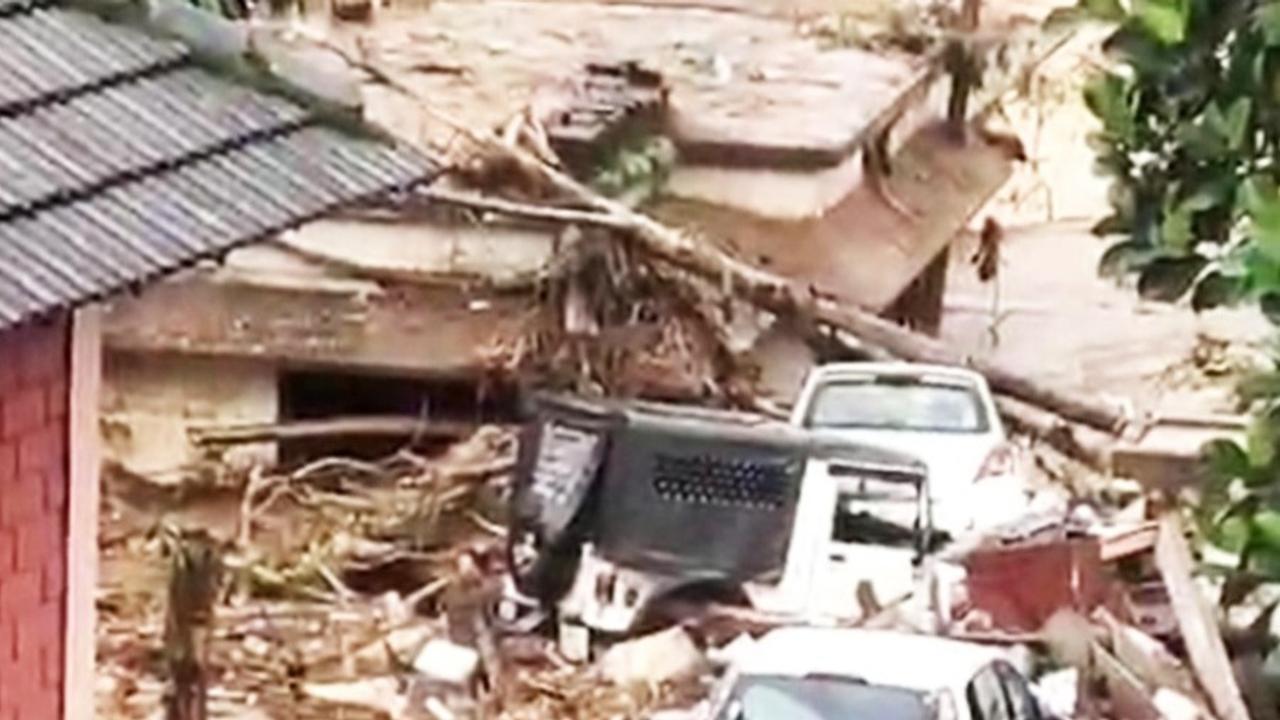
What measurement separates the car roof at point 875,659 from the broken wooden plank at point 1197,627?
1.17 feet

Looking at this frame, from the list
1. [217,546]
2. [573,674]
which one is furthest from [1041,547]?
[217,546]

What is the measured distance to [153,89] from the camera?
9.81 ft

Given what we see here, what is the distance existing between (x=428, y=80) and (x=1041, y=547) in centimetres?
179

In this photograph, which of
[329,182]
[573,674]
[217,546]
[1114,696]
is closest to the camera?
[329,182]

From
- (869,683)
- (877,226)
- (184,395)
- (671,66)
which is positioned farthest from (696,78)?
(869,683)

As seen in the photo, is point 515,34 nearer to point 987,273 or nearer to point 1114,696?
point 987,273

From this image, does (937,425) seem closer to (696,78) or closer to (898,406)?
(898,406)

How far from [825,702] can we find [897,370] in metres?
1.52

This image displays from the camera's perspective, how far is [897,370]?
5973 millimetres

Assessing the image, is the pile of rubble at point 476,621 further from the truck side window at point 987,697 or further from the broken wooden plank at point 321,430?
the truck side window at point 987,697

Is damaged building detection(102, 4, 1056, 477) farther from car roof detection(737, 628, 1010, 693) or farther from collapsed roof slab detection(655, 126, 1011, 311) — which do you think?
car roof detection(737, 628, 1010, 693)

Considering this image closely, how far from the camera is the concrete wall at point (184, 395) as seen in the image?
6.30 m

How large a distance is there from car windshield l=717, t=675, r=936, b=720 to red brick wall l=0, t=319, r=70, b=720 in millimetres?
1665

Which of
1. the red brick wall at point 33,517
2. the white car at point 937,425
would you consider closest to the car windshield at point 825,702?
the white car at point 937,425
